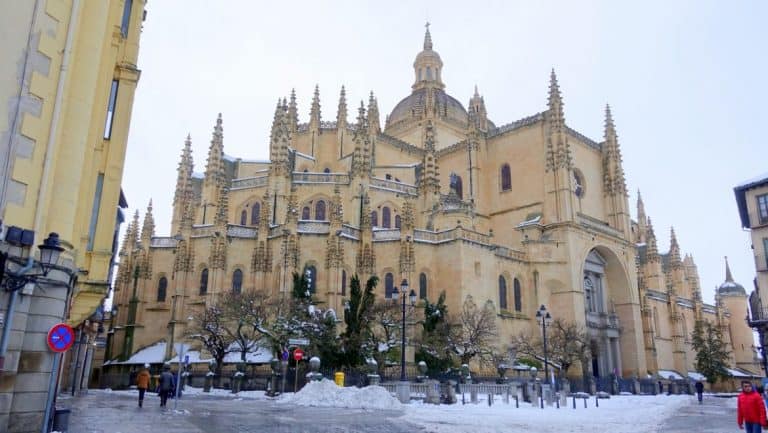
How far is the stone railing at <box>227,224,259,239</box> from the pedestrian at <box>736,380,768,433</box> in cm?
3111

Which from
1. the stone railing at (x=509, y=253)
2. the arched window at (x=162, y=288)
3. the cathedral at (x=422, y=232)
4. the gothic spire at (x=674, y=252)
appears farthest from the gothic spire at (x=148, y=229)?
the gothic spire at (x=674, y=252)

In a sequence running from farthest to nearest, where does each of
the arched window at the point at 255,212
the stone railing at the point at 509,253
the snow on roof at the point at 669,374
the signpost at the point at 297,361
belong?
the snow on roof at the point at 669,374 < the arched window at the point at 255,212 < the stone railing at the point at 509,253 < the signpost at the point at 297,361

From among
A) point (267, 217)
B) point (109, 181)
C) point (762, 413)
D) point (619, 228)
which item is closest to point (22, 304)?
point (109, 181)

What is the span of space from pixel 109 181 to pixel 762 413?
12.9 m

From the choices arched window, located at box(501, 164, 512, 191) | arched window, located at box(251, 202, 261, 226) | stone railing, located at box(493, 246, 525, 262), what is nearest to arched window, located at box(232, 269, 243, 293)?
arched window, located at box(251, 202, 261, 226)

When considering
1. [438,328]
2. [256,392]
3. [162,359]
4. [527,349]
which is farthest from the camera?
[527,349]

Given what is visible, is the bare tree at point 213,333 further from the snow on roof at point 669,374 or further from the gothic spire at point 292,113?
the snow on roof at point 669,374

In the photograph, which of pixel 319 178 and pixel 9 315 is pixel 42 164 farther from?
pixel 319 178

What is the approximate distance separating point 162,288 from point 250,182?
9838 millimetres

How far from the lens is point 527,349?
38.9m

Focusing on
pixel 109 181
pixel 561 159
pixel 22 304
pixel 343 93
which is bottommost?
pixel 22 304

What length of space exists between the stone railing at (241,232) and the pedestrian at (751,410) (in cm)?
3111

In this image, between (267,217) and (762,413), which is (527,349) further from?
(762,413)

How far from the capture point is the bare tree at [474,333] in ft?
106
